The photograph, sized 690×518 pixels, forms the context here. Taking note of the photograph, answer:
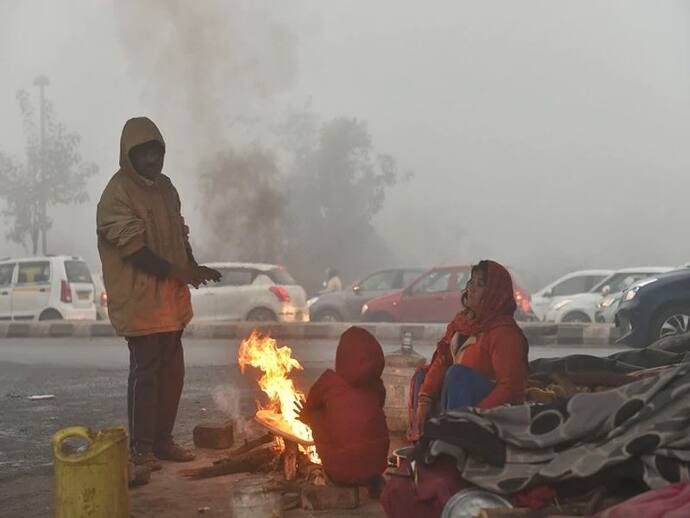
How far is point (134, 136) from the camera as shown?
21.1 feet

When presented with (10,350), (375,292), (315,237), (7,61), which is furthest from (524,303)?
(7,61)

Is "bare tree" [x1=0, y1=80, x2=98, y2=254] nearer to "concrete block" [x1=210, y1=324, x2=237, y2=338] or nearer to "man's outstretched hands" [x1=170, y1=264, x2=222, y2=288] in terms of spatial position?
"concrete block" [x1=210, y1=324, x2=237, y2=338]

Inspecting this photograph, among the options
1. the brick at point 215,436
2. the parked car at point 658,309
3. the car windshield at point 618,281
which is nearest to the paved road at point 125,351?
the parked car at point 658,309

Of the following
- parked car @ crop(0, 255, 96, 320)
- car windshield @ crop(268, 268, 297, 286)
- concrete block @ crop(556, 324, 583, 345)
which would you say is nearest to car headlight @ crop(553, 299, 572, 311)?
concrete block @ crop(556, 324, 583, 345)

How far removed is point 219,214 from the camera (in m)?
27.4

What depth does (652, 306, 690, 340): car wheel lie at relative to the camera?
1323cm

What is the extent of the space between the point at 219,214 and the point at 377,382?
22309 millimetres

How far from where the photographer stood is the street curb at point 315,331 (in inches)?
698

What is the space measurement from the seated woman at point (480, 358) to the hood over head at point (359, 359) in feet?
1.06

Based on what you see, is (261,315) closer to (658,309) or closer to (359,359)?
(658,309)

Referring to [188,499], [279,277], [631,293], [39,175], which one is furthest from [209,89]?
[39,175]

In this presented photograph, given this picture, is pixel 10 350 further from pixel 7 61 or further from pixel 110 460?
pixel 7 61

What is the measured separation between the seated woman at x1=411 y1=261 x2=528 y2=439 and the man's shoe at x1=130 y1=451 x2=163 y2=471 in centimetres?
160

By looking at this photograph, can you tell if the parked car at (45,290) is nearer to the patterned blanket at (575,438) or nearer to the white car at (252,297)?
the white car at (252,297)
